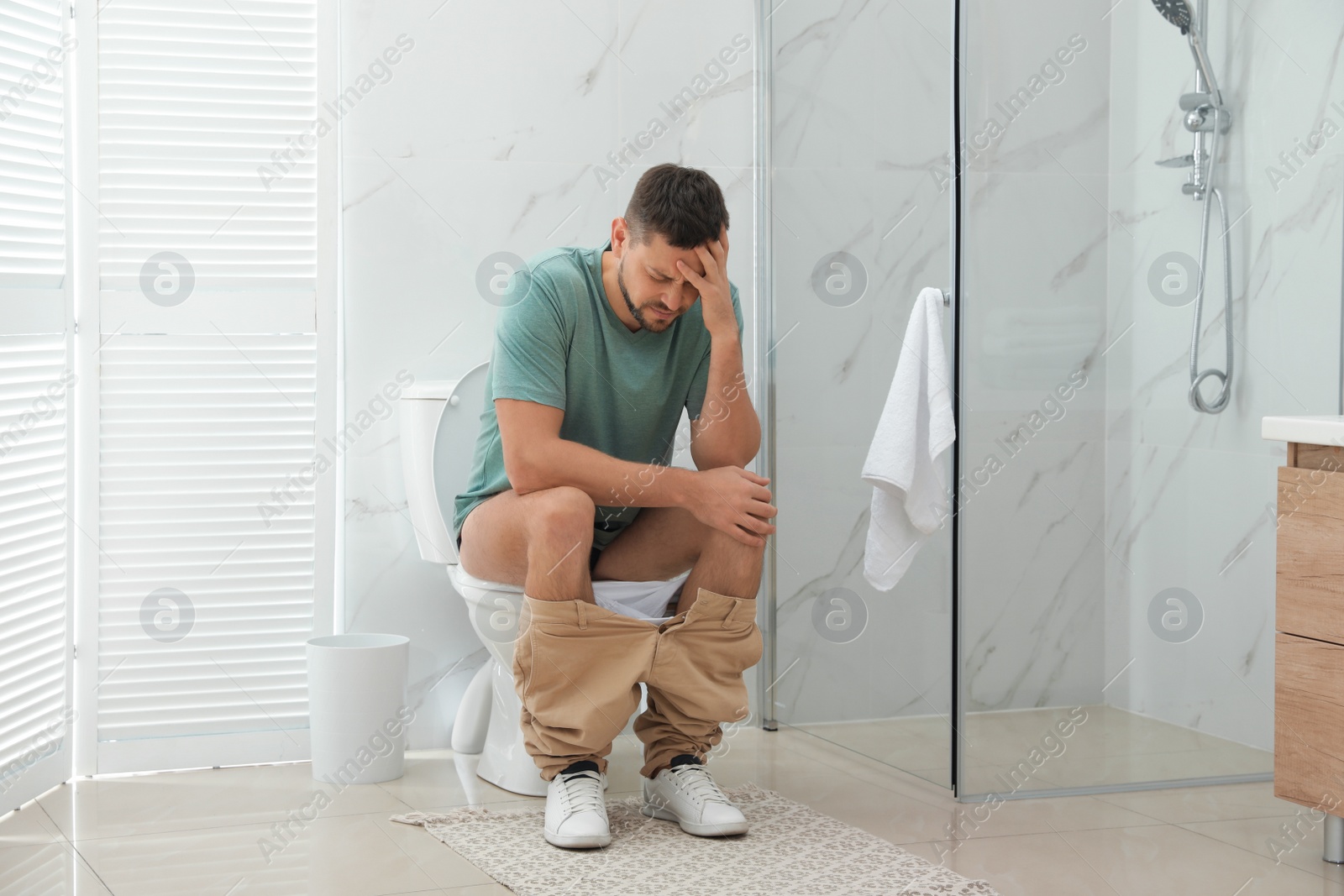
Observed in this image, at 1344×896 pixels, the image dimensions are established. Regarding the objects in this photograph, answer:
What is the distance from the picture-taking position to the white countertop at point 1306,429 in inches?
63.8

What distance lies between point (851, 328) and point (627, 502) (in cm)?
65

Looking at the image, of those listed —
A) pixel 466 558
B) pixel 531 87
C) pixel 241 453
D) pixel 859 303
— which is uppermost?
pixel 531 87

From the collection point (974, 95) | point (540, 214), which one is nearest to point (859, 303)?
point (974, 95)

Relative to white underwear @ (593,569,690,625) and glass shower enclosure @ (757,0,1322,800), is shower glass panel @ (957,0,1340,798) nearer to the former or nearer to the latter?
glass shower enclosure @ (757,0,1322,800)

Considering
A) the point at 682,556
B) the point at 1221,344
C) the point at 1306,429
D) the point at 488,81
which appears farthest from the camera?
the point at 488,81

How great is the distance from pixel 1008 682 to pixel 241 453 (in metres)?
1.41

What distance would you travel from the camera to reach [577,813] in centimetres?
177

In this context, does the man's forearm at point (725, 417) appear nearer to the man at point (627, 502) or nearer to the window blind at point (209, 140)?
the man at point (627, 502)

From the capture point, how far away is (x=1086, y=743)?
6.87 ft

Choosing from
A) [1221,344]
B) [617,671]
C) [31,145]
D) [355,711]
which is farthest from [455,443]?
[1221,344]

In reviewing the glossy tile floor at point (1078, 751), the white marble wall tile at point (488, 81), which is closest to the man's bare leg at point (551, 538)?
the glossy tile floor at point (1078, 751)

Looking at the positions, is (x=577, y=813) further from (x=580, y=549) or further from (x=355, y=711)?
(x=355, y=711)

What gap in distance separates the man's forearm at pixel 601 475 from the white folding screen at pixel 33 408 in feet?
2.73

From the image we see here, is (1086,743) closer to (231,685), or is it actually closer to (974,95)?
(974,95)
